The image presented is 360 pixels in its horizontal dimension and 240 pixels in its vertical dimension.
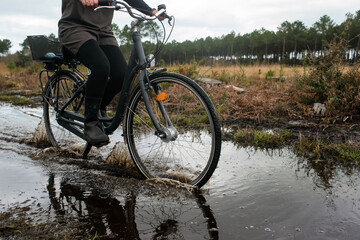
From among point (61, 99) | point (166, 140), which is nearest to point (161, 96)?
point (166, 140)

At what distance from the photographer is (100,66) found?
3.13 meters

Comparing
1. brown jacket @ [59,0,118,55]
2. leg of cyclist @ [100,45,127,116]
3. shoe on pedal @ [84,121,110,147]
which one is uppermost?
brown jacket @ [59,0,118,55]

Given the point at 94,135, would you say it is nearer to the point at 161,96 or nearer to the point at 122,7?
the point at 161,96

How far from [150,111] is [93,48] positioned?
949 mm

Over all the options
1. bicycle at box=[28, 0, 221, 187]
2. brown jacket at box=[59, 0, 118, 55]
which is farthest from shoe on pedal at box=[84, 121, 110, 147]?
brown jacket at box=[59, 0, 118, 55]

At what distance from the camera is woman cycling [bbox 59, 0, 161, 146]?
3172mm

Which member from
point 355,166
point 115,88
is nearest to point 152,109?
point 115,88

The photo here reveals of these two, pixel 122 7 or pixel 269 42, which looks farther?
pixel 269 42

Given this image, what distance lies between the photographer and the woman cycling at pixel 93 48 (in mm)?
3172

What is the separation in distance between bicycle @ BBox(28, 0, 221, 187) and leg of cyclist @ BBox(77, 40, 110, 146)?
154 millimetres

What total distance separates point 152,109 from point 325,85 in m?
4.12

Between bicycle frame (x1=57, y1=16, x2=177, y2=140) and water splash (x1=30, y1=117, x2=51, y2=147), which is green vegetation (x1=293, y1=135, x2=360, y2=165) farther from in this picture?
water splash (x1=30, y1=117, x2=51, y2=147)

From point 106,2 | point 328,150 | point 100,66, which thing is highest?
point 106,2

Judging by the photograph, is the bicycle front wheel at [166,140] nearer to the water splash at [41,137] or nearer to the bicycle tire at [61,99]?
the bicycle tire at [61,99]
